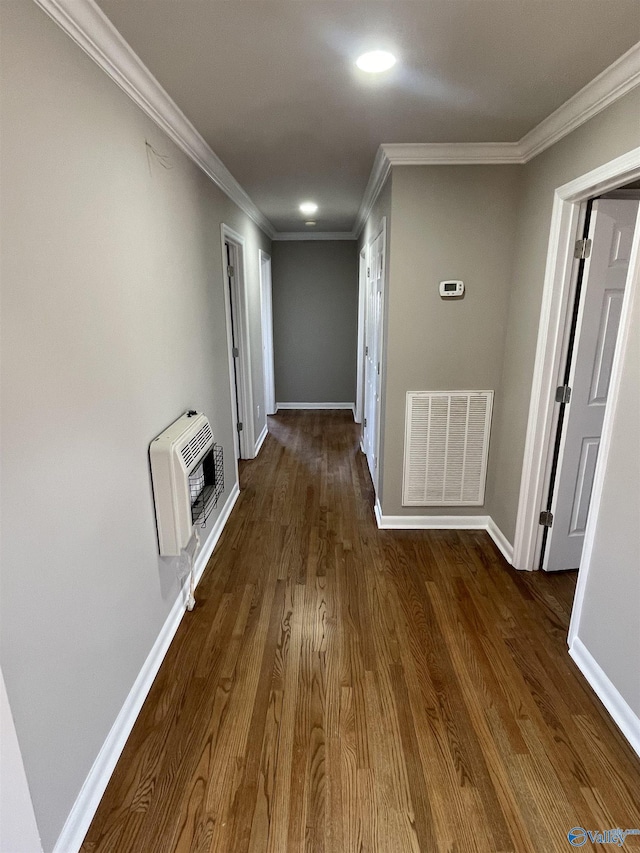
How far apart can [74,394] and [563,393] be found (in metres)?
2.24

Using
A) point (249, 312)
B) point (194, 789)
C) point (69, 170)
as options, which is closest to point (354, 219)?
point (249, 312)

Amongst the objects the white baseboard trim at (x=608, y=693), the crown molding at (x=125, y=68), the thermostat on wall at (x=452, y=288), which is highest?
the crown molding at (x=125, y=68)

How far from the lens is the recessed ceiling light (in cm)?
154

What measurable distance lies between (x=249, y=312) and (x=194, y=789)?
3.64 metres

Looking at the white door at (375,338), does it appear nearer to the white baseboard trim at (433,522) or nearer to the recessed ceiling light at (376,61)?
the white baseboard trim at (433,522)

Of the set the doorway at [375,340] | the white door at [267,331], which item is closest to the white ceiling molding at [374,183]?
the doorway at [375,340]

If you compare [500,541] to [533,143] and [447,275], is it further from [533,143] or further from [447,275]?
[533,143]

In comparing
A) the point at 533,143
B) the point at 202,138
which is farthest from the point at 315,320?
the point at 533,143

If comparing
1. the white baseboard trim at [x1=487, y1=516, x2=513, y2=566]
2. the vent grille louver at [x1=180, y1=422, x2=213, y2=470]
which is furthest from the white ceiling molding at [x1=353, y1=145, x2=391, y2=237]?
the white baseboard trim at [x1=487, y1=516, x2=513, y2=566]

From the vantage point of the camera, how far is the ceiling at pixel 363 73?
1320 mm

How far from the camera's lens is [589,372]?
7.58 feet

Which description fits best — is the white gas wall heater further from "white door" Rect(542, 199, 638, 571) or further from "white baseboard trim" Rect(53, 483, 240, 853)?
"white door" Rect(542, 199, 638, 571)

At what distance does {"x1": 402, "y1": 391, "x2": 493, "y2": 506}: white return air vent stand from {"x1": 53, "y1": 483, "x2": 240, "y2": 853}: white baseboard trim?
1.64m

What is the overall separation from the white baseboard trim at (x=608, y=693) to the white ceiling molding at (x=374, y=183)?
265cm
